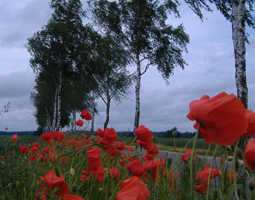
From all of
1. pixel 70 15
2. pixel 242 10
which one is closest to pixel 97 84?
pixel 70 15

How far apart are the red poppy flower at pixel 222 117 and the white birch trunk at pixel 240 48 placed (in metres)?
6.85

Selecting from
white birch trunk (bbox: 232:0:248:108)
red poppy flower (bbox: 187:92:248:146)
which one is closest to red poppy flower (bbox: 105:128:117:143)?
red poppy flower (bbox: 187:92:248:146)

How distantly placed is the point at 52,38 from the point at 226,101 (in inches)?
857

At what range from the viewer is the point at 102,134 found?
6.29 ft

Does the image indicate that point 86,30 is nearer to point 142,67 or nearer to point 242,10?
point 142,67

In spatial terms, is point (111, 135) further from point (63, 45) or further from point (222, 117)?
point (63, 45)

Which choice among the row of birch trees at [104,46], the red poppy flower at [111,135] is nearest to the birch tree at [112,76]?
the row of birch trees at [104,46]

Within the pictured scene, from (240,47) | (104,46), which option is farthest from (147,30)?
(240,47)

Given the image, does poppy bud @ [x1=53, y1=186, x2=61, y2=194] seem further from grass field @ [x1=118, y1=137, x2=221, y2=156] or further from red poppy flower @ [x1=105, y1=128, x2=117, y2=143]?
red poppy flower @ [x1=105, y1=128, x2=117, y2=143]

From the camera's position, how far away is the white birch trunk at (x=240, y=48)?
7.22 metres

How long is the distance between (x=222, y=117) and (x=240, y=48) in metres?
7.44

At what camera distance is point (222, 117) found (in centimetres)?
70

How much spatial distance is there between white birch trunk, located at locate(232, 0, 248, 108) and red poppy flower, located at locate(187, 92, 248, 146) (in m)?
6.85

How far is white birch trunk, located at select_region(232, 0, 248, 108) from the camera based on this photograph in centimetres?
722
